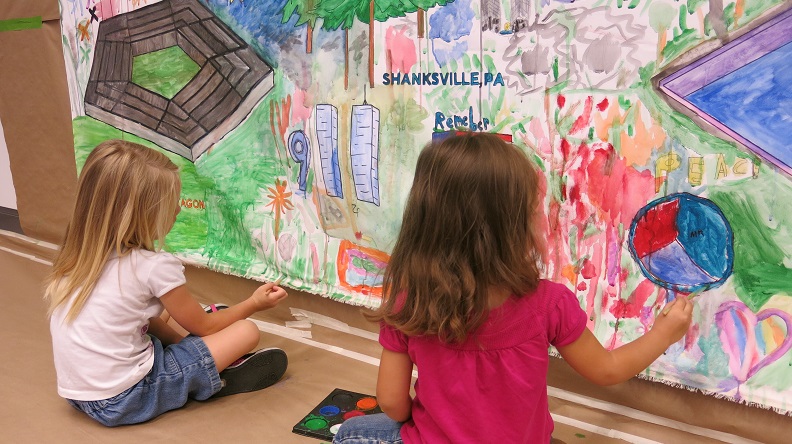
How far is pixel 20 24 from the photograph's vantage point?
267cm

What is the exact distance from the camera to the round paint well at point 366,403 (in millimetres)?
1623

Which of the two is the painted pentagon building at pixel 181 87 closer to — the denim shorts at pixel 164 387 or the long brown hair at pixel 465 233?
the denim shorts at pixel 164 387

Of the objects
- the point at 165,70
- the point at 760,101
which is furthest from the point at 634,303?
the point at 165,70

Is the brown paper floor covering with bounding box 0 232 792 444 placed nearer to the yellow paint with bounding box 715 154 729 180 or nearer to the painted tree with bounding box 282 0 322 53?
the yellow paint with bounding box 715 154 729 180

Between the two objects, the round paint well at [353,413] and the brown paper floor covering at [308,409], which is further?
the round paint well at [353,413]

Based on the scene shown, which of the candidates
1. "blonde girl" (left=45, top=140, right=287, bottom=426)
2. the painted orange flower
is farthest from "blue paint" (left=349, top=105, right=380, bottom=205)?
"blonde girl" (left=45, top=140, right=287, bottom=426)

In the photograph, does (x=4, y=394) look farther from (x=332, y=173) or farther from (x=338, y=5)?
(x=338, y=5)

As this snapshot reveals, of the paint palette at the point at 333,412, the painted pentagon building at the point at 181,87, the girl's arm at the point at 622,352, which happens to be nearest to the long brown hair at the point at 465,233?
the girl's arm at the point at 622,352

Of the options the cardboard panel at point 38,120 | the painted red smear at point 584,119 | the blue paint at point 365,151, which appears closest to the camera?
the painted red smear at point 584,119

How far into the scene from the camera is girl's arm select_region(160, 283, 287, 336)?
5.03ft

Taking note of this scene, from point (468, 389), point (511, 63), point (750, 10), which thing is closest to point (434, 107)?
point (511, 63)

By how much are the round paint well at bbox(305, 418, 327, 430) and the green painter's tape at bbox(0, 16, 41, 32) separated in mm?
1935

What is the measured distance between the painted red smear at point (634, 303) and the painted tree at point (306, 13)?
102 cm

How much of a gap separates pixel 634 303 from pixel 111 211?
1.12 meters
